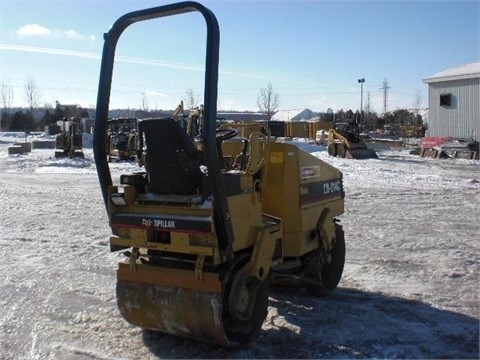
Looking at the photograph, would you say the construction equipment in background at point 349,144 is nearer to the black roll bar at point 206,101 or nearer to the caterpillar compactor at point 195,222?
the caterpillar compactor at point 195,222

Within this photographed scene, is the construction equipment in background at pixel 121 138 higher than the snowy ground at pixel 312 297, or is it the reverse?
the construction equipment in background at pixel 121 138

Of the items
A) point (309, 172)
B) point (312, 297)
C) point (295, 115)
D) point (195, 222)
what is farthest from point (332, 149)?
point (295, 115)

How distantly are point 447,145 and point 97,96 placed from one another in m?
25.8

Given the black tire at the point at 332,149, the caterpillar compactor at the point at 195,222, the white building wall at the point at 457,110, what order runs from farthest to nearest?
the white building wall at the point at 457,110 < the black tire at the point at 332,149 < the caterpillar compactor at the point at 195,222

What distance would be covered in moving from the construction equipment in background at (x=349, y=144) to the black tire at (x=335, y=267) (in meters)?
20.2

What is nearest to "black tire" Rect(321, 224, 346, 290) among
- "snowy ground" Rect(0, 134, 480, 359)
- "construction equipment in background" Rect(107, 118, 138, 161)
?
"snowy ground" Rect(0, 134, 480, 359)

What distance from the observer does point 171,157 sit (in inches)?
180

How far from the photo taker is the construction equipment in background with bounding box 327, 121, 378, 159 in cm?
2638

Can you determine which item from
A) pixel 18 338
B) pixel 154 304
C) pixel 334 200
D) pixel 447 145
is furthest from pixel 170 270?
pixel 447 145

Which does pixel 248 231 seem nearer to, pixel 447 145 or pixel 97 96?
pixel 97 96

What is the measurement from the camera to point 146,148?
471cm

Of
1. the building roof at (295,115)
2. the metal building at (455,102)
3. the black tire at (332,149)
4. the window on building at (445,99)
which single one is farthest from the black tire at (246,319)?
the building roof at (295,115)

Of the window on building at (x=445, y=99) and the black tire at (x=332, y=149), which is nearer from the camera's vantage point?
the black tire at (x=332, y=149)

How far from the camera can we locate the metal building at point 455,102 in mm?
31734
